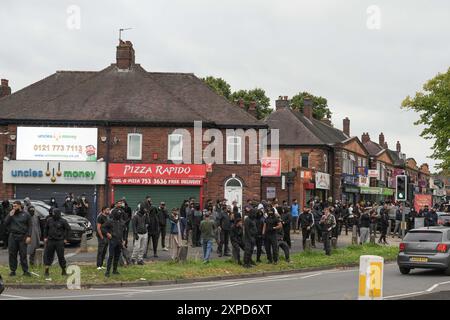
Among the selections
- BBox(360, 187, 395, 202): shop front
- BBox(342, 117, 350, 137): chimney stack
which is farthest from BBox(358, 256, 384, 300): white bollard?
BBox(342, 117, 350, 137): chimney stack

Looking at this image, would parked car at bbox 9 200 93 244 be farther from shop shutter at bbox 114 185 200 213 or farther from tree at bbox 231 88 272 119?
tree at bbox 231 88 272 119

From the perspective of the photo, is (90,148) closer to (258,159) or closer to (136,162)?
(136,162)

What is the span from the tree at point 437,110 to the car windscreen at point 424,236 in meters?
27.4

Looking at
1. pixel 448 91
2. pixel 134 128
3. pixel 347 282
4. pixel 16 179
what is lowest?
pixel 347 282

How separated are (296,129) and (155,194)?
2009 cm

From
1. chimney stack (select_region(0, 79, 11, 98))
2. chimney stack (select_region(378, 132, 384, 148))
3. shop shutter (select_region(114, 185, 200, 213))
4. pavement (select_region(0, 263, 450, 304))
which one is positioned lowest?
pavement (select_region(0, 263, 450, 304))

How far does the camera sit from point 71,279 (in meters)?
16.6

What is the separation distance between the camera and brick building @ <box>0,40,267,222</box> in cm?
3706

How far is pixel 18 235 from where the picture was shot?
16844 mm

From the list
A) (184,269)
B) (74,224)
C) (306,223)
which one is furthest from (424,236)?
(74,224)

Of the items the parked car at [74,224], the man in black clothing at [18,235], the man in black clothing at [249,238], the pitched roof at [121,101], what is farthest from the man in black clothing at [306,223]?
the pitched roof at [121,101]

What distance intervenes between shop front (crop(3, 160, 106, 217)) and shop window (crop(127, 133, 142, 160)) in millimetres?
1627
